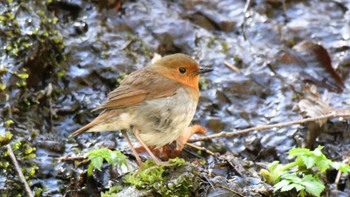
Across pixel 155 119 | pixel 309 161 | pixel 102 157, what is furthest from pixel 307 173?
pixel 102 157

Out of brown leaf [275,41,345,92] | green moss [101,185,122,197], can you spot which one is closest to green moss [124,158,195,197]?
green moss [101,185,122,197]

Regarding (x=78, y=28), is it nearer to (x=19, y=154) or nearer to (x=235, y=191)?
(x=19, y=154)

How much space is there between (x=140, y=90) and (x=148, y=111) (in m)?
0.21

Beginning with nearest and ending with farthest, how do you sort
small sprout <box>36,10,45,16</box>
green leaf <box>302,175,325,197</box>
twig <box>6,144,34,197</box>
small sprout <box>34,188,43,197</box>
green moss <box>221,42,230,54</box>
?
green leaf <box>302,175,325,197</box> → twig <box>6,144,34,197</box> → small sprout <box>34,188,43,197</box> → small sprout <box>36,10,45,16</box> → green moss <box>221,42,230,54</box>

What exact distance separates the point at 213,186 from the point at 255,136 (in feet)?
5.96

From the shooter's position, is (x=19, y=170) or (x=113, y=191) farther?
(x=19, y=170)

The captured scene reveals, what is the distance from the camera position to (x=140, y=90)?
5090 millimetres

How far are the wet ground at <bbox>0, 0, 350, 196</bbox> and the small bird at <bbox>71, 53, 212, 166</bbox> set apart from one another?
0.38 m

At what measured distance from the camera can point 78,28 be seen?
270 inches

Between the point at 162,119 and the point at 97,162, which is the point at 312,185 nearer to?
the point at 162,119

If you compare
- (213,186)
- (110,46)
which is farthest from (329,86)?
(213,186)

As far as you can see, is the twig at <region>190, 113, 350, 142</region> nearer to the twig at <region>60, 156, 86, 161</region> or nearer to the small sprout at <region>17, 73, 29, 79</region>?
the twig at <region>60, 156, 86, 161</region>

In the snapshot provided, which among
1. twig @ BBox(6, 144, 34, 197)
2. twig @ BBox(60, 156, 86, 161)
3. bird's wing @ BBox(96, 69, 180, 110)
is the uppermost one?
bird's wing @ BBox(96, 69, 180, 110)

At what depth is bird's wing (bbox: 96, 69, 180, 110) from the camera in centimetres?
498
